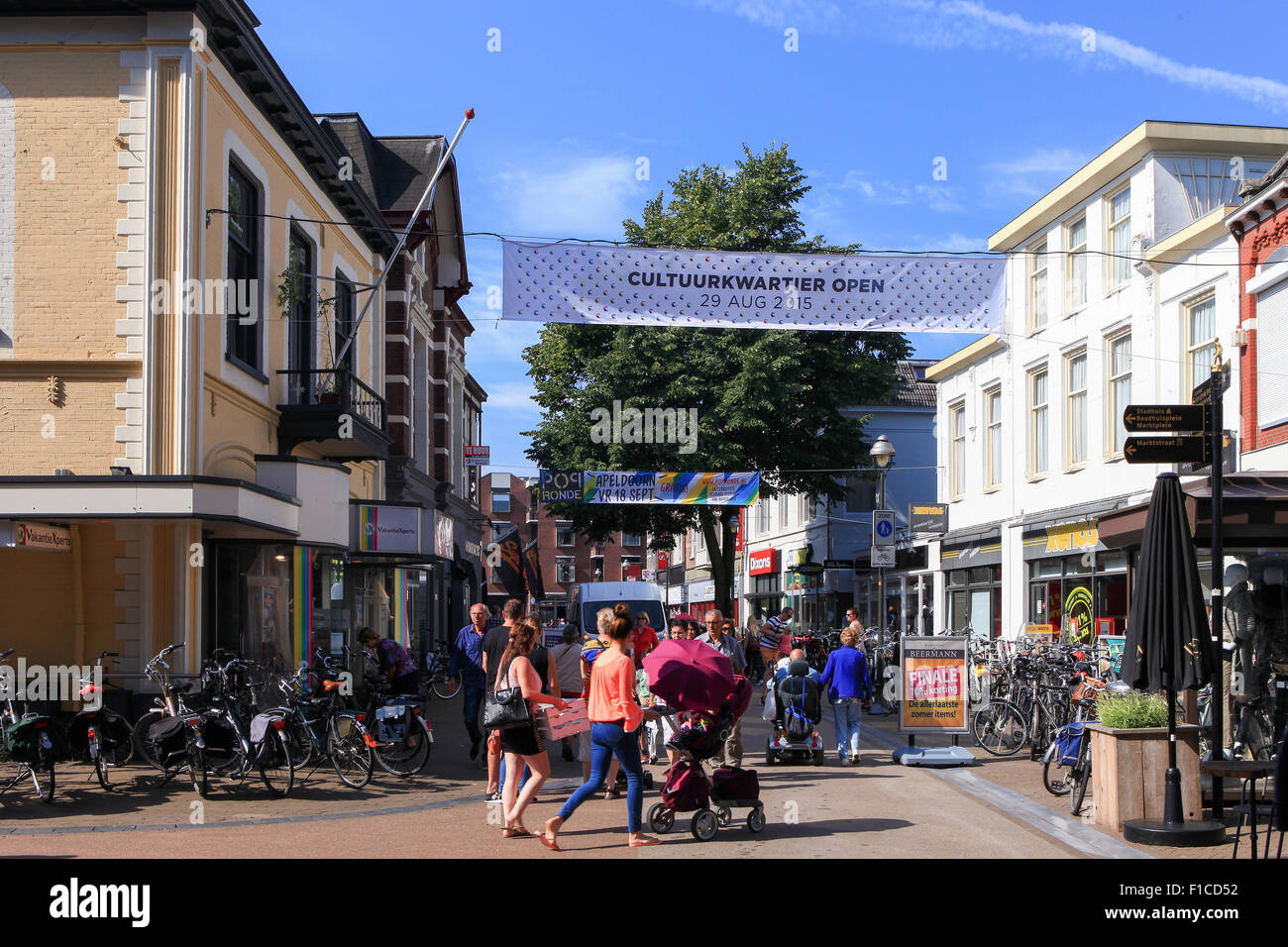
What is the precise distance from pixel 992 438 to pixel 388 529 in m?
14.7

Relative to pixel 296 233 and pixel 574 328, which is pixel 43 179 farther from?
pixel 574 328

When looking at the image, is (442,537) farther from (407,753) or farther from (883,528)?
(407,753)

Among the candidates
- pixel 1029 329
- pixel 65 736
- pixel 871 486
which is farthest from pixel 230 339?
pixel 871 486

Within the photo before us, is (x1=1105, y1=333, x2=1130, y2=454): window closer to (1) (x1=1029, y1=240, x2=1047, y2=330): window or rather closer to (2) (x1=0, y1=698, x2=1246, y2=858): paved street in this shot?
(1) (x1=1029, y1=240, x2=1047, y2=330): window

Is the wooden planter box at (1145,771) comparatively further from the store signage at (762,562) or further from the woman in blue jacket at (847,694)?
the store signage at (762,562)

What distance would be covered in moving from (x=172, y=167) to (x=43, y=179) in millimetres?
1425

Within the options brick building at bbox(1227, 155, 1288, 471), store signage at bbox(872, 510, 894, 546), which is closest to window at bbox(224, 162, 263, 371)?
store signage at bbox(872, 510, 894, 546)

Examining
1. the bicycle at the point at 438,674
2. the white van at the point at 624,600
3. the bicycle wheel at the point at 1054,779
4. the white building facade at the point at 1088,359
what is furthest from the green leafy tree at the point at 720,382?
the bicycle wheel at the point at 1054,779

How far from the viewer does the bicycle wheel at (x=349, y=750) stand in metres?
12.2

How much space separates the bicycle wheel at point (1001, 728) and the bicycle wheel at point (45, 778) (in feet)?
34.2

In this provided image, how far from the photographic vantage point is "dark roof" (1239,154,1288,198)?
16.5 metres

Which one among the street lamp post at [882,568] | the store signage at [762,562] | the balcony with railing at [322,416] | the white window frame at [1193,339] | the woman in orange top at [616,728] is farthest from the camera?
the store signage at [762,562]

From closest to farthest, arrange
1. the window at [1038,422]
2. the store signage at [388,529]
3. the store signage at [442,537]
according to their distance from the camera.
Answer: the store signage at [388,529], the store signage at [442,537], the window at [1038,422]

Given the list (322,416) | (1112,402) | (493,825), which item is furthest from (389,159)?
(493,825)
